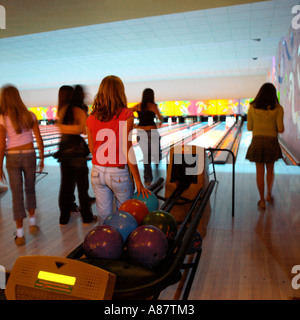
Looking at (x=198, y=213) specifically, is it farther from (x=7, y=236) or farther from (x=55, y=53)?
(x=55, y=53)

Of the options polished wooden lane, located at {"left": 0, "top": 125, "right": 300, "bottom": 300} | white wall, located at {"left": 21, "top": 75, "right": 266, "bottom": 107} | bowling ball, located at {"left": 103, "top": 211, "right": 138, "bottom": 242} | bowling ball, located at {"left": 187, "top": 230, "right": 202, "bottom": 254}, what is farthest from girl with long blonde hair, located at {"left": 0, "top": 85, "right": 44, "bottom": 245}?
white wall, located at {"left": 21, "top": 75, "right": 266, "bottom": 107}

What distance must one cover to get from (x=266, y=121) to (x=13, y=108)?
2.29m

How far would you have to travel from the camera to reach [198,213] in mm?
1831

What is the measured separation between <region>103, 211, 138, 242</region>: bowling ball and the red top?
341 mm

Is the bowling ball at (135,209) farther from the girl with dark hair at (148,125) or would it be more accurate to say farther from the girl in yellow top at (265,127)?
the girl with dark hair at (148,125)

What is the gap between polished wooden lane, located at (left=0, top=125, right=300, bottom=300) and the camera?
1803mm

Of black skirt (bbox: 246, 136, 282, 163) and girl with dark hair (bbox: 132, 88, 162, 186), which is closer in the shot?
black skirt (bbox: 246, 136, 282, 163)

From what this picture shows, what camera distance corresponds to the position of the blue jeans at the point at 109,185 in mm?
1843

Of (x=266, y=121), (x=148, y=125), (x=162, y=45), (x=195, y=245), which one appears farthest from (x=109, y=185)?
(x=162, y=45)

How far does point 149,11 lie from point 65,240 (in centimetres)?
360

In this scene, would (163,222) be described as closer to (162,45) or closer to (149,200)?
(149,200)

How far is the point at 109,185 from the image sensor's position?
1872mm

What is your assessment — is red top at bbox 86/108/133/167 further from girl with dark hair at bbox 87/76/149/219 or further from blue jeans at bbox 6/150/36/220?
blue jeans at bbox 6/150/36/220
